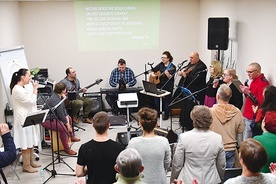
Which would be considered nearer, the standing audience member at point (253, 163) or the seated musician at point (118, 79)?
the standing audience member at point (253, 163)

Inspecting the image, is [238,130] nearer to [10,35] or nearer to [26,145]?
[26,145]

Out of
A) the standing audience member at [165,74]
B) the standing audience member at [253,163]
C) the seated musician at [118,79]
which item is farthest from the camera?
the seated musician at [118,79]

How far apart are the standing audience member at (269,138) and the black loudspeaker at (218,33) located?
3.46 m

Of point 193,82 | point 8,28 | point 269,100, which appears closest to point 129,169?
point 269,100

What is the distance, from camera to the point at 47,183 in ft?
15.8

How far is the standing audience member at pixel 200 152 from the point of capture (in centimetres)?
295

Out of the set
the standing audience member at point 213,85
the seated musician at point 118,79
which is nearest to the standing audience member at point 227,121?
the standing audience member at point 213,85

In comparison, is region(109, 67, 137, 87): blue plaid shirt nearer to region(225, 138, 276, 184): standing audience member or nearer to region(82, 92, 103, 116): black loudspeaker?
region(82, 92, 103, 116): black loudspeaker

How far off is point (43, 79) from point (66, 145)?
1801mm

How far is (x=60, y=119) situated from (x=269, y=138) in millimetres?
Answer: 3586

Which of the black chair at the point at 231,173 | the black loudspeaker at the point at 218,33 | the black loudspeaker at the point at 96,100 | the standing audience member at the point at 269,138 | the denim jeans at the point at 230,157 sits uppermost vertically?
the black loudspeaker at the point at 218,33

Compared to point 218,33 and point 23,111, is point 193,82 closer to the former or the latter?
point 218,33

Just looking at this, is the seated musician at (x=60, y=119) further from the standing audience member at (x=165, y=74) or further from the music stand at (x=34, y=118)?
the standing audience member at (x=165, y=74)

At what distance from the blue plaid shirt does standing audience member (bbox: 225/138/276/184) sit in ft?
18.0
